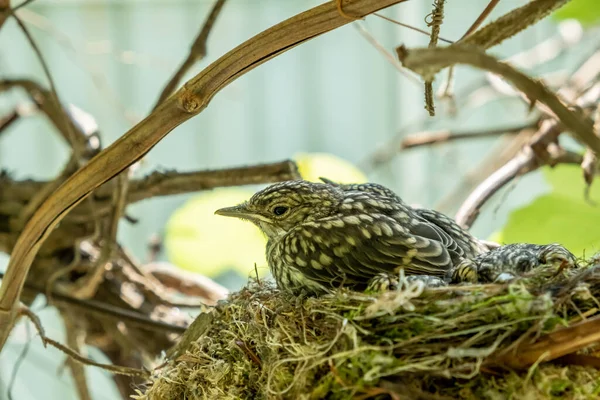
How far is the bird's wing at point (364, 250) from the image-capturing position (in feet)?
4.60

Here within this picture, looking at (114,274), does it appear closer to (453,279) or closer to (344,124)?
(453,279)

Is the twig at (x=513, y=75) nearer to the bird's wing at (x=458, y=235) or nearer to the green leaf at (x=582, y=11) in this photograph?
the bird's wing at (x=458, y=235)

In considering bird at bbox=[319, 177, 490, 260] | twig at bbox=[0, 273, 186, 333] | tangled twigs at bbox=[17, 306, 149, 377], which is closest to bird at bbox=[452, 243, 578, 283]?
bird at bbox=[319, 177, 490, 260]

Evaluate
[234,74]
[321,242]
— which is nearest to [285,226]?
[321,242]

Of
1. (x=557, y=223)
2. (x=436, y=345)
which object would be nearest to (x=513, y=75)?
(x=436, y=345)

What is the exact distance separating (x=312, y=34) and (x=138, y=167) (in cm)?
108

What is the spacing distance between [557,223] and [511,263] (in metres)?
0.54

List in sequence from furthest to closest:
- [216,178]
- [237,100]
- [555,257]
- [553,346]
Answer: [237,100], [216,178], [555,257], [553,346]

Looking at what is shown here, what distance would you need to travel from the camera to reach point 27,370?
4441mm

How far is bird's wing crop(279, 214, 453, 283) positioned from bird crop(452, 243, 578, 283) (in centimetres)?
7

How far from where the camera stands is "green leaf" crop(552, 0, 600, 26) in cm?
198

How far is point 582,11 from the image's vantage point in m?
2.01

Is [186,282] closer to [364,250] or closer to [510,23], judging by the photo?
[364,250]

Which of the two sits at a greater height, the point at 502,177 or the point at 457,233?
the point at 502,177
